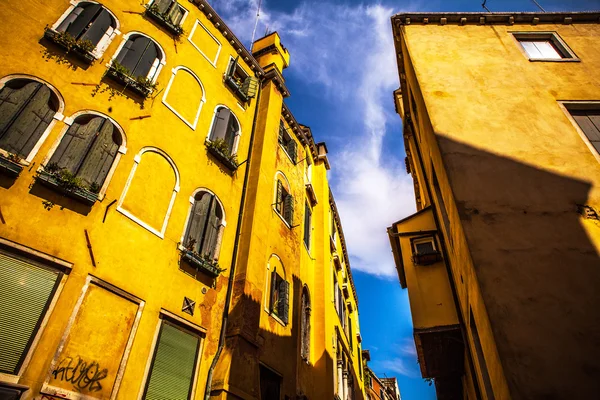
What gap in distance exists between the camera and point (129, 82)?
846 cm

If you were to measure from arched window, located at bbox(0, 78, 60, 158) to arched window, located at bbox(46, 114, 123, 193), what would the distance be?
1.37ft

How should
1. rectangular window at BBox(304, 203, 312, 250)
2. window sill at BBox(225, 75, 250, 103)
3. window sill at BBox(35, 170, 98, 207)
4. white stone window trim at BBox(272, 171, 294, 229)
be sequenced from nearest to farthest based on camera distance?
window sill at BBox(35, 170, 98, 207) < window sill at BBox(225, 75, 250, 103) < white stone window trim at BBox(272, 171, 294, 229) < rectangular window at BBox(304, 203, 312, 250)

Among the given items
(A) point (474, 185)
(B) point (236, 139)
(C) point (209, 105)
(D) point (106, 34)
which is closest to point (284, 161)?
(B) point (236, 139)

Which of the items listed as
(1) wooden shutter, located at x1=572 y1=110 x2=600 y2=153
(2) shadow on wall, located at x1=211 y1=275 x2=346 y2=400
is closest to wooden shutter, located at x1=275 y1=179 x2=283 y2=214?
(2) shadow on wall, located at x1=211 y1=275 x2=346 y2=400

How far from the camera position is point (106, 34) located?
8945mm

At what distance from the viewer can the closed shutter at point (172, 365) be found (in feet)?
21.9

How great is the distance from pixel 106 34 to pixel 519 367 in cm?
1097

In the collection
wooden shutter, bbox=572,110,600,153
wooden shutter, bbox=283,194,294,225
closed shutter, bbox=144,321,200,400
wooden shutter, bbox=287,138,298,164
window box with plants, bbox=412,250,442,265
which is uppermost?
wooden shutter, bbox=287,138,298,164

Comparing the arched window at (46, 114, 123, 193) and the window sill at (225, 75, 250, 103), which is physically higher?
the window sill at (225, 75, 250, 103)

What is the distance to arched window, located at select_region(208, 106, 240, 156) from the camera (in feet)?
35.8

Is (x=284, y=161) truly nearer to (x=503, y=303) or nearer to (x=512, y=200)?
(x=512, y=200)

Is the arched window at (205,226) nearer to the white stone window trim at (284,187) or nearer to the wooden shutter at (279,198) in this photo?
the white stone window trim at (284,187)

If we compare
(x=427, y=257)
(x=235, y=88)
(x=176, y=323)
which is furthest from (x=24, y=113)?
(x=427, y=257)

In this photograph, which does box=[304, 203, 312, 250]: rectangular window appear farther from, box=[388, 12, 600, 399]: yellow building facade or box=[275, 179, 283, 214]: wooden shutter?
box=[388, 12, 600, 399]: yellow building facade
